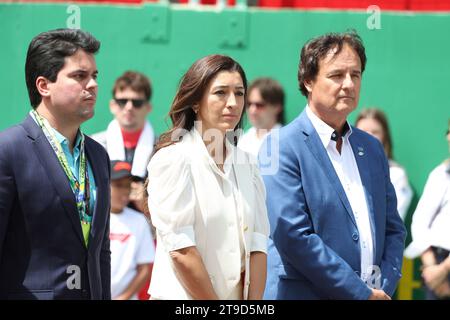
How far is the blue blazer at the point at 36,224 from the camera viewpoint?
4.14 meters

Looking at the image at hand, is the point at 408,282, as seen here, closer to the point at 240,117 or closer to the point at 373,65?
the point at 373,65

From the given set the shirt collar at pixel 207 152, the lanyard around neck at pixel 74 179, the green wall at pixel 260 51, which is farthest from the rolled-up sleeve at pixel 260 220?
the green wall at pixel 260 51

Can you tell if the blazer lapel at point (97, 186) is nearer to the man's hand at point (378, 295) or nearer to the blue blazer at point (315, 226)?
the blue blazer at point (315, 226)

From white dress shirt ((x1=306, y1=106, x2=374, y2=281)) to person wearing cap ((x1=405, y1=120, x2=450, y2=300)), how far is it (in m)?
1.74

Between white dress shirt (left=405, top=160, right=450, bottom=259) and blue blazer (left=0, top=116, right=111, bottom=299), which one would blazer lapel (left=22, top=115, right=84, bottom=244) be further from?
white dress shirt (left=405, top=160, right=450, bottom=259)

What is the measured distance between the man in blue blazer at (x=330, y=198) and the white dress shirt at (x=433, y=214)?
5.15ft

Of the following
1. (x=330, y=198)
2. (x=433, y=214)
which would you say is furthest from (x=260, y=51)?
(x=330, y=198)

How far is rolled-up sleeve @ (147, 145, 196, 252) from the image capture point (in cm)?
428

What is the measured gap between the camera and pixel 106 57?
8.34m

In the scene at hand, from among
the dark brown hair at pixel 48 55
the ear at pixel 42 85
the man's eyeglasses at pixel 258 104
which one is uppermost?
Answer: the dark brown hair at pixel 48 55

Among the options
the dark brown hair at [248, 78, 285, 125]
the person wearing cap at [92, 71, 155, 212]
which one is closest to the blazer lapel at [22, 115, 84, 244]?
the person wearing cap at [92, 71, 155, 212]

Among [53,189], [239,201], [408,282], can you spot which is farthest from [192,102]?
[408,282]

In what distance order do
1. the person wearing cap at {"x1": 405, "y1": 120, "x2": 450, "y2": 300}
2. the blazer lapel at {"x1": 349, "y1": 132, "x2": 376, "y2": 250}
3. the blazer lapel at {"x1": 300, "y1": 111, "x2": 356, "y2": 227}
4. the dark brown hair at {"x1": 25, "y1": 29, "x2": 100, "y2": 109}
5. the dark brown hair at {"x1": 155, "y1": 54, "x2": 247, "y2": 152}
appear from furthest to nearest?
the person wearing cap at {"x1": 405, "y1": 120, "x2": 450, "y2": 300} → the blazer lapel at {"x1": 349, "y1": 132, "x2": 376, "y2": 250} → the blazer lapel at {"x1": 300, "y1": 111, "x2": 356, "y2": 227} → the dark brown hair at {"x1": 155, "y1": 54, "x2": 247, "y2": 152} → the dark brown hair at {"x1": 25, "y1": 29, "x2": 100, "y2": 109}

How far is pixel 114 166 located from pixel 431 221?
88.0 inches
